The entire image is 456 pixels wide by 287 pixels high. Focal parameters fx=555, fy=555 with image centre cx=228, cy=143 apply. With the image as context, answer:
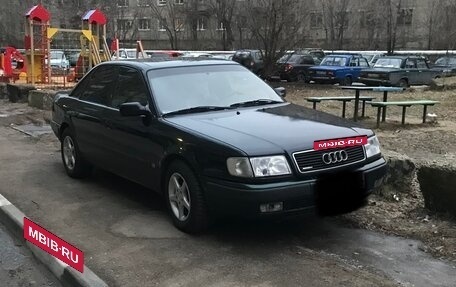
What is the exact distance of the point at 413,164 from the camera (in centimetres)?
620

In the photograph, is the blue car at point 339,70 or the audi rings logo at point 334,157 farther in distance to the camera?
the blue car at point 339,70

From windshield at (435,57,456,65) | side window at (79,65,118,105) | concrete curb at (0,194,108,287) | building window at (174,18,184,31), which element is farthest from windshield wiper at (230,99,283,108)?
building window at (174,18,184,31)

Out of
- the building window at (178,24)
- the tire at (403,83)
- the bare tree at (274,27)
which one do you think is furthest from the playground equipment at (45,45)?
the building window at (178,24)

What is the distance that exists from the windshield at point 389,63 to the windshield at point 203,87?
1866 cm

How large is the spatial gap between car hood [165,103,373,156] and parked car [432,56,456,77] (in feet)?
75.9

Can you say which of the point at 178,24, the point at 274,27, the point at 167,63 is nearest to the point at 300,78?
the point at 274,27

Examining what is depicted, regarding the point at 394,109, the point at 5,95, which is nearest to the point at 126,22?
the point at 5,95

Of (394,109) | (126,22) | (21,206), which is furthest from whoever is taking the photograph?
(126,22)

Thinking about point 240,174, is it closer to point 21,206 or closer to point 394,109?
point 21,206

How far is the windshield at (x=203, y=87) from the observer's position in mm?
5637

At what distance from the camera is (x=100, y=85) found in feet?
22.2

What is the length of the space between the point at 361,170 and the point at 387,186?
4.78 ft

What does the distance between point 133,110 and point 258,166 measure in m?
1.58

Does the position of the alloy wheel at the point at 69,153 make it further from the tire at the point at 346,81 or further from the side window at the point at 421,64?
the side window at the point at 421,64
